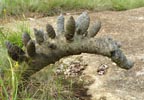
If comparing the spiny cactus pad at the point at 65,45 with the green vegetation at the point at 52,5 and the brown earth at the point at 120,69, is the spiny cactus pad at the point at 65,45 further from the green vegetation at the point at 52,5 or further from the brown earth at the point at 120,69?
the green vegetation at the point at 52,5

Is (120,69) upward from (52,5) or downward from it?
downward

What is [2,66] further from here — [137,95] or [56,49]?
[137,95]

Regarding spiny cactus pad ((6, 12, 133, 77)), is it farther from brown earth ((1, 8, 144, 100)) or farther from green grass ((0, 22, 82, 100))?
brown earth ((1, 8, 144, 100))

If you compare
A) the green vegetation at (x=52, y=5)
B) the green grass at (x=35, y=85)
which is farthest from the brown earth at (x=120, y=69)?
the green vegetation at (x=52, y=5)

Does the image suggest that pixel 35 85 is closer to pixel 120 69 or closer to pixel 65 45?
pixel 65 45

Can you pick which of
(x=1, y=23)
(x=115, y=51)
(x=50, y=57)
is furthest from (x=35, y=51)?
(x=1, y=23)

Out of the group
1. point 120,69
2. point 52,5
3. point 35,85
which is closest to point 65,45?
point 35,85

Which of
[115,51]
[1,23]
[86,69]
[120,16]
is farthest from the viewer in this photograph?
[120,16]
